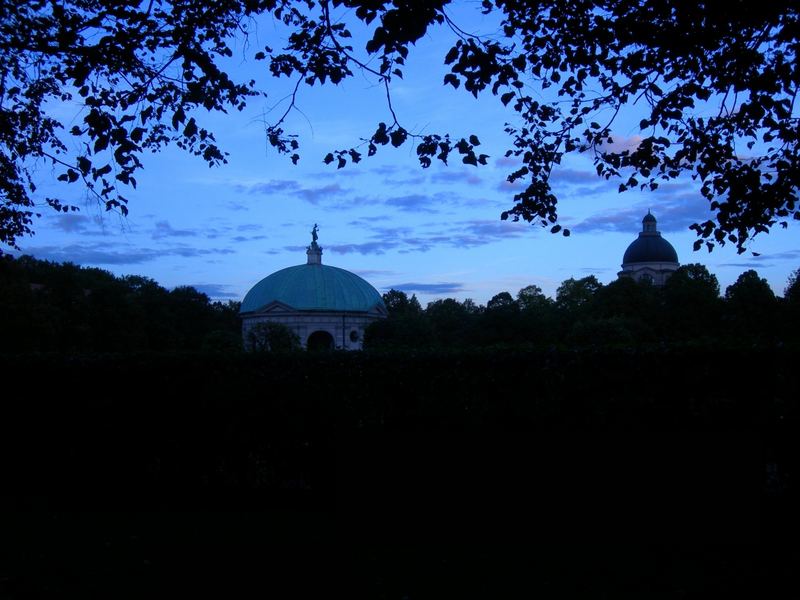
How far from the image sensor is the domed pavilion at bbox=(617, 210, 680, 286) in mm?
101250

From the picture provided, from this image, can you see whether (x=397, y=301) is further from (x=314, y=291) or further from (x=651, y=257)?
(x=651, y=257)

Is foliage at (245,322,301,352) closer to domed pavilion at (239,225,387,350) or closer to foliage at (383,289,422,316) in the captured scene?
domed pavilion at (239,225,387,350)

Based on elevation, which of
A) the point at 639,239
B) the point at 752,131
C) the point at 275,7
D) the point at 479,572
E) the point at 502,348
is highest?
the point at 639,239

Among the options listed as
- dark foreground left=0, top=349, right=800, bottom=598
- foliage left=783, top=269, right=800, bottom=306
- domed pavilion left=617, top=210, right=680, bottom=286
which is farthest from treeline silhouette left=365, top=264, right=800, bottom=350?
domed pavilion left=617, top=210, right=680, bottom=286

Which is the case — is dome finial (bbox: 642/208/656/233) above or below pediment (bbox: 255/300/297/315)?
above

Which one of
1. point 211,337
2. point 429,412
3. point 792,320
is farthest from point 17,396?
point 211,337

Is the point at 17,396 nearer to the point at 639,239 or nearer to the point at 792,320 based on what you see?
the point at 792,320

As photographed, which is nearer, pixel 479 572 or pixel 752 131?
pixel 479 572

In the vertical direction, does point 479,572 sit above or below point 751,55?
below

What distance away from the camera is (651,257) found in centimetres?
10281

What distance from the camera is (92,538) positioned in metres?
10.1

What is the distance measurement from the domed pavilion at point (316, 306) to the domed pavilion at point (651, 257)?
48482 mm

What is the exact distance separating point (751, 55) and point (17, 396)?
12.6 meters

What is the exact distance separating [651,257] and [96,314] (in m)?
72.8
